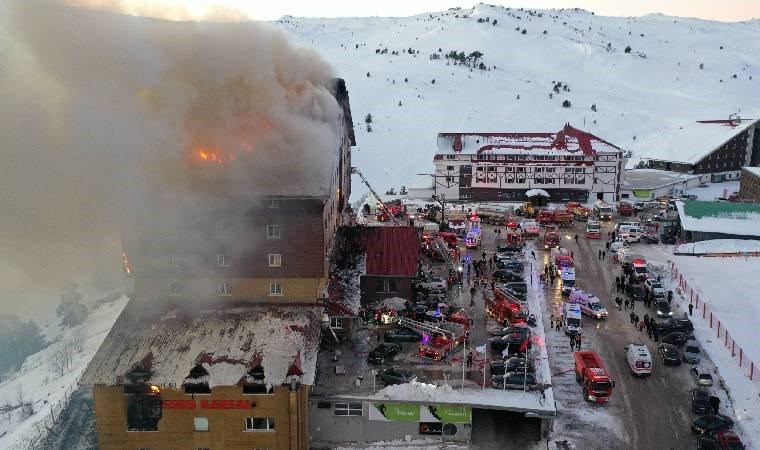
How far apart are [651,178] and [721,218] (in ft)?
72.8

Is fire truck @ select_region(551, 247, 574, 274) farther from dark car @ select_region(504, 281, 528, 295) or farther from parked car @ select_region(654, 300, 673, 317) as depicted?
parked car @ select_region(654, 300, 673, 317)

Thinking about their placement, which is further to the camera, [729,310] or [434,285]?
[434,285]

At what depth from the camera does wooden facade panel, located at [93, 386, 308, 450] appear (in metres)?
25.2

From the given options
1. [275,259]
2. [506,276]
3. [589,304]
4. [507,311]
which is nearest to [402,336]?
[507,311]

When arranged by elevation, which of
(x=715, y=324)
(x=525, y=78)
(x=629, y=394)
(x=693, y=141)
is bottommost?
(x=629, y=394)

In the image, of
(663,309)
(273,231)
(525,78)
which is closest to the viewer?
(273,231)

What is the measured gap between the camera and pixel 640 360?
3000cm

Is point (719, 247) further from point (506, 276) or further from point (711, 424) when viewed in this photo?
point (711, 424)

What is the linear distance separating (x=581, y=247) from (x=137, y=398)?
34.8 meters

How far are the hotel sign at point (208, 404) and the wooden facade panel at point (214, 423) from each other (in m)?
0.11

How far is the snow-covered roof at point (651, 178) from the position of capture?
69113 mm

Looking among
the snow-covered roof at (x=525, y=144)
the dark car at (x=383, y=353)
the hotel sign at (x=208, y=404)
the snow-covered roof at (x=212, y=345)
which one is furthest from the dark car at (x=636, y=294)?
the snow-covered roof at (x=525, y=144)

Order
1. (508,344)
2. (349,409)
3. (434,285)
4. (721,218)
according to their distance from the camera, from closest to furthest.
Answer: (349,409) < (508,344) < (434,285) < (721,218)

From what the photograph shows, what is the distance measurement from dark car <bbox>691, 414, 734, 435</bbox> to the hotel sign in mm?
17023
